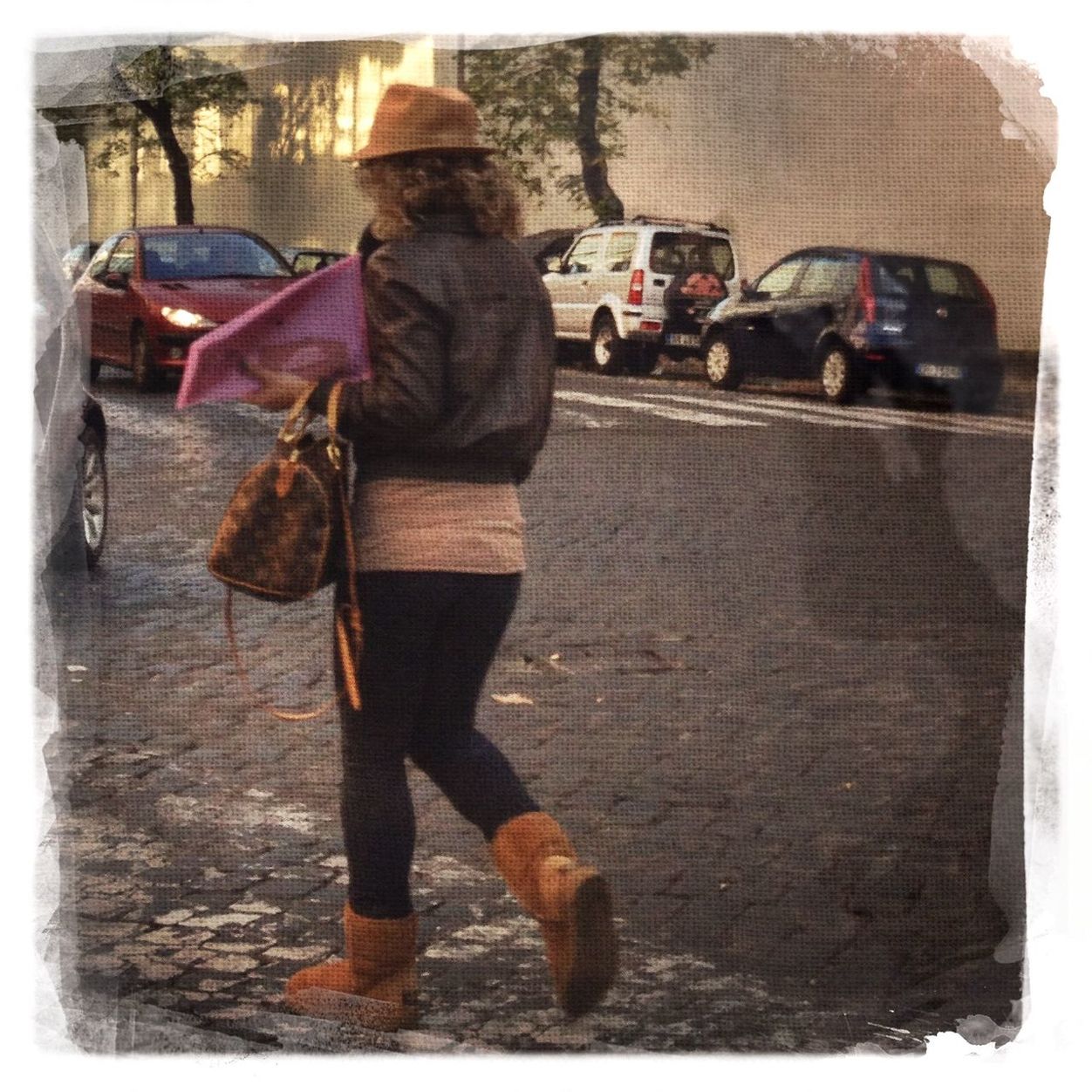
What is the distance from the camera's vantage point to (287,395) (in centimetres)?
313

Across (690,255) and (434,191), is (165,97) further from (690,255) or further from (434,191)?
(690,255)

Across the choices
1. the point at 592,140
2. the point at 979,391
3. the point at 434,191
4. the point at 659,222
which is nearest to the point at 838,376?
the point at 979,391

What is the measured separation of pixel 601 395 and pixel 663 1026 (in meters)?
1.52

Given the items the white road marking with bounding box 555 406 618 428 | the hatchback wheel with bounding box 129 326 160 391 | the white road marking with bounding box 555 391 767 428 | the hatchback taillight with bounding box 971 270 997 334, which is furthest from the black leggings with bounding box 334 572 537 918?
the hatchback taillight with bounding box 971 270 997 334

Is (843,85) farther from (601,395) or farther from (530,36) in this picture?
(601,395)

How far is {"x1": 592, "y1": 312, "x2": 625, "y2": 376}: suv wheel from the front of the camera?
3.29 m

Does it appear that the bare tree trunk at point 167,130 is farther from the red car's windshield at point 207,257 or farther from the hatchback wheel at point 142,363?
the hatchback wheel at point 142,363

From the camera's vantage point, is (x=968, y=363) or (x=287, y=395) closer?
(x=287, y=395)

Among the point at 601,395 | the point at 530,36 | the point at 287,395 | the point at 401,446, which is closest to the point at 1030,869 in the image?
the point at 601,395

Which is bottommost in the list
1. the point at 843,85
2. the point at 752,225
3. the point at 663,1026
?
the point at 663,1026

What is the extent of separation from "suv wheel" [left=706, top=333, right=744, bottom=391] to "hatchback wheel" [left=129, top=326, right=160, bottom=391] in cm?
132

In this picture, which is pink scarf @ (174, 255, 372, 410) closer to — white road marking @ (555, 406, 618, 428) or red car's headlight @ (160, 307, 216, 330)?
red car's headlight @ (160, 307, 216, 330)

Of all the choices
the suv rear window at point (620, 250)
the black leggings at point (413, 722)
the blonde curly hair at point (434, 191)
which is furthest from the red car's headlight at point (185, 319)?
the suv rear window at point (620, 250)

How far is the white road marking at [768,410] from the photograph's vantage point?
3387 millimetres
